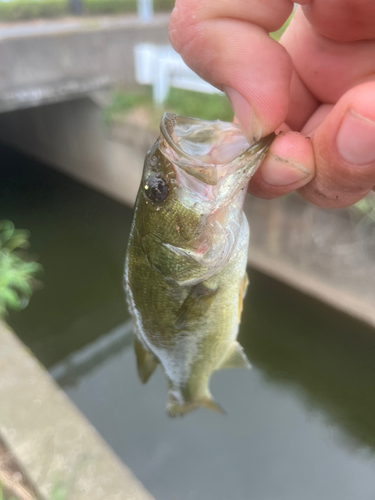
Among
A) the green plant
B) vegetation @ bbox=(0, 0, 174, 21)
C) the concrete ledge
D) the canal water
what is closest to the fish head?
the concrete ledge

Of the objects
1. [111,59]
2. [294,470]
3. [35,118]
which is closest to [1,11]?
[35,118]

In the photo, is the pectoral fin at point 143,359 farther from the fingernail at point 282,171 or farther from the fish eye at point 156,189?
the fingernail at point 282,171

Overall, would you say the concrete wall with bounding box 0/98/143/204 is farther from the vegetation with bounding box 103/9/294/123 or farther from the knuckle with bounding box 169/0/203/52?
the knuckle with bounding box 169/0/203/52

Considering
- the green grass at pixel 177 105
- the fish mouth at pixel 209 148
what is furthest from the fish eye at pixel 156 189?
the green grass at pixel 177 105

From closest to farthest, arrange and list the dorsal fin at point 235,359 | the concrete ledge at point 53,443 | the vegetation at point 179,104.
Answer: the dorsal fin at point 235,359, the concrete ledge at point 53,443, the vegetation at point 179,104

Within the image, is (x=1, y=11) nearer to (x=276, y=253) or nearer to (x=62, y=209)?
(x=62, y=209)

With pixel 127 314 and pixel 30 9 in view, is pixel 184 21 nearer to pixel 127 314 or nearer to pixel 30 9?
pixel 127 314

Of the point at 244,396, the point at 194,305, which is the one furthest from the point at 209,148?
the point at 244,396
